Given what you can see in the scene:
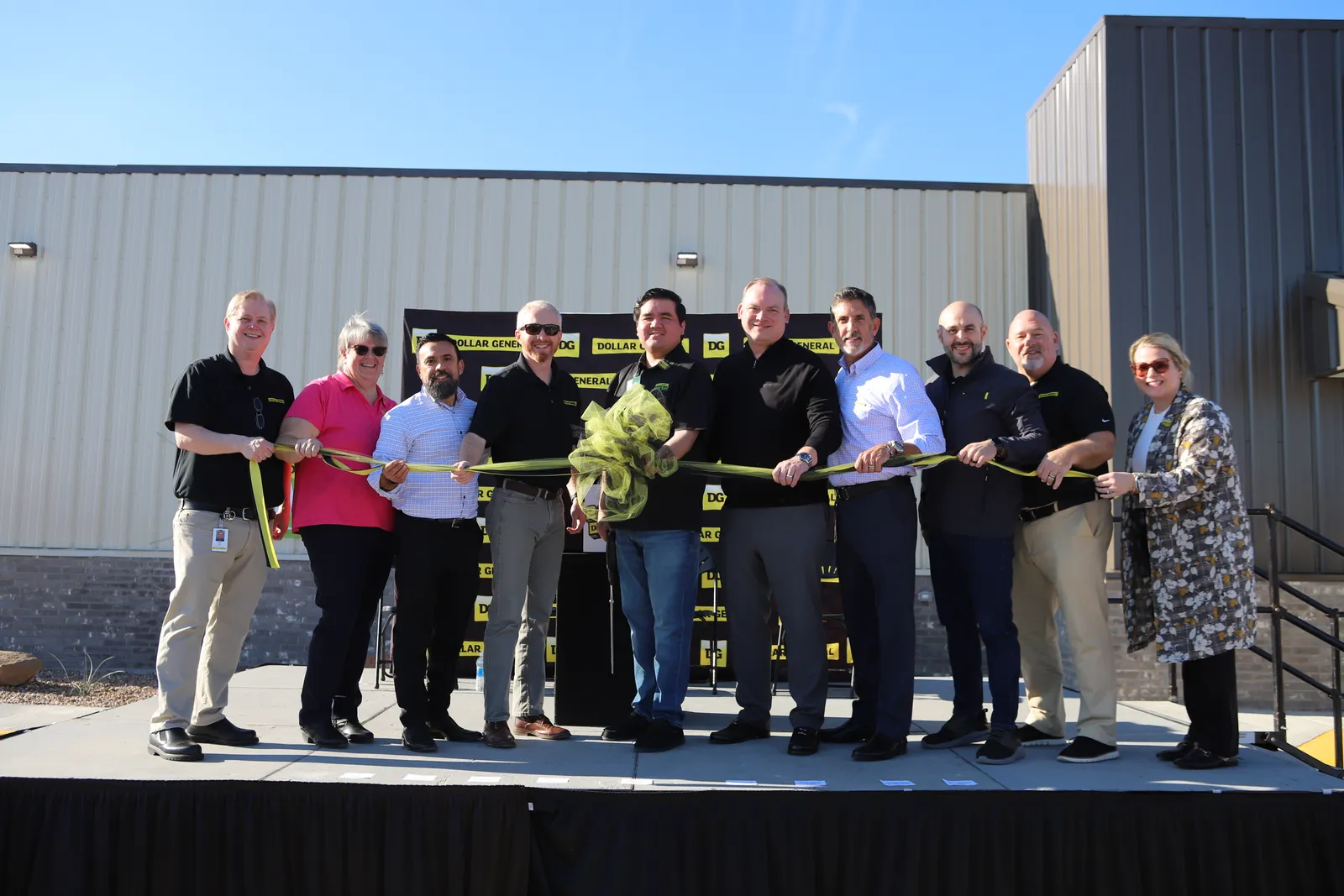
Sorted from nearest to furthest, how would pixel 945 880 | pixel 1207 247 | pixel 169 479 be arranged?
pixel 945 880
pixel 1207 247
pixel 169 479

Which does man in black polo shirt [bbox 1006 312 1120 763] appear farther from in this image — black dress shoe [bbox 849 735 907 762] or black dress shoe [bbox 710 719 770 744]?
black dress shoe [bbox 710 719 770 744]

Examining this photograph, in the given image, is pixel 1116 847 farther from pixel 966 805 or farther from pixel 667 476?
pixel 667 476

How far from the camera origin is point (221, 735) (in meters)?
A: 3.51

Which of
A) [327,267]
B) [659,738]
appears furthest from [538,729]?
[327,267]

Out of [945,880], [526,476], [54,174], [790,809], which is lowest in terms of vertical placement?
[945,880]

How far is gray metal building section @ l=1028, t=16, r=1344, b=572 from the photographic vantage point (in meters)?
7.05

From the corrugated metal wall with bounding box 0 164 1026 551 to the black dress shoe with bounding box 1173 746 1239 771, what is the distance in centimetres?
565

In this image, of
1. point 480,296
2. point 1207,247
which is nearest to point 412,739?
point 480,296

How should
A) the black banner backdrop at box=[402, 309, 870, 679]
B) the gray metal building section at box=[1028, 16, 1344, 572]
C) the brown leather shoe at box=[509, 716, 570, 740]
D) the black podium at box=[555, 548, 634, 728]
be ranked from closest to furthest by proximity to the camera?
the brown leather shoe at box=[509, 716, 570, 740], the black podium at box=[555, 548, 634, 728], the black banner backdrop at box=[402, 309, 870, 679], the gray metal building section at box=[1028, 16, 1344, 572]

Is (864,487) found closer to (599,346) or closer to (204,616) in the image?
(204,616)

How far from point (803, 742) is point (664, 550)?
90 centimetres

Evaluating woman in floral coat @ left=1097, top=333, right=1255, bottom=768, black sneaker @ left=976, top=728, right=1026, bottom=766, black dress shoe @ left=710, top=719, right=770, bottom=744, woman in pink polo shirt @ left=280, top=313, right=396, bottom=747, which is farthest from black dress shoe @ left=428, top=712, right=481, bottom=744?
woman in floral coat @ left=1097, top=333, right=1255, bottom=768

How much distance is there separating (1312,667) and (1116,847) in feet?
19.3

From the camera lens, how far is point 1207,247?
23.5ft
